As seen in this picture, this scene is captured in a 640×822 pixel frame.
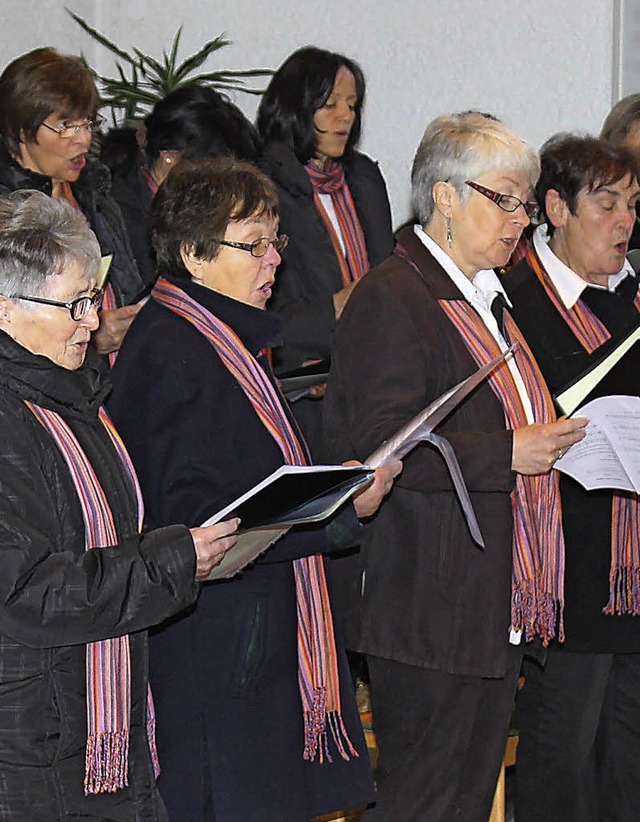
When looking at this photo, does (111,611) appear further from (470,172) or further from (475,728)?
(470,172)

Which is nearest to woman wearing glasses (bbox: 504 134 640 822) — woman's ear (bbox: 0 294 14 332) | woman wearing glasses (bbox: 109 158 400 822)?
woman wearing glasses (bbox: 109 158 400 822)

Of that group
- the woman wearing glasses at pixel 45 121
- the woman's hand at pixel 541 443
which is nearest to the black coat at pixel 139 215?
the woman wearing glasses at pixel 45 121

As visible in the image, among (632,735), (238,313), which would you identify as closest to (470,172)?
(238,313)

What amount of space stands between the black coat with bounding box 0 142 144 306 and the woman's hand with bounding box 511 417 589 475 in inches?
42.7

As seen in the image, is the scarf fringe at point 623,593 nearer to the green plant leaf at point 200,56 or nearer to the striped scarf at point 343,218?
the striped scarf at point 343,218

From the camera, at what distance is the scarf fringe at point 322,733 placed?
2389mm

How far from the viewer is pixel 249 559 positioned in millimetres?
2191

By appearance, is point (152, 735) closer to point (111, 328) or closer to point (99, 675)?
point (99, 675)

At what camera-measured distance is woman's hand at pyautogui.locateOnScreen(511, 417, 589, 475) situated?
2480 mm

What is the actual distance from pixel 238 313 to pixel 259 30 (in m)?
2.92

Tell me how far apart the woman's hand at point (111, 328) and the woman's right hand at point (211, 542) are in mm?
1005

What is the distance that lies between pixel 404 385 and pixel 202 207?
0.47 m

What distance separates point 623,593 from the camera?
286cm

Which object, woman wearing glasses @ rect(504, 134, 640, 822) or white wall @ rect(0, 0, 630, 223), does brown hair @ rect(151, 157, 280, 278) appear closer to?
woman wearing glasses @ rect(504, 134, 640, 822)
